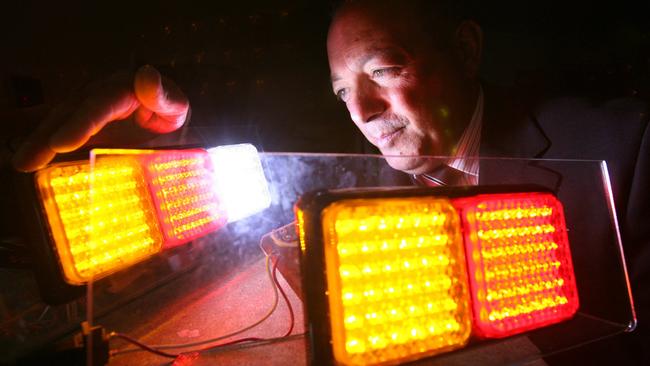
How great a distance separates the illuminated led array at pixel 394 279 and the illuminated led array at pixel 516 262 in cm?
4

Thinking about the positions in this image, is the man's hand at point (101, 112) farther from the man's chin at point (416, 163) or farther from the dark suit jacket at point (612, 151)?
the dark suit jacket at point (612, 151)

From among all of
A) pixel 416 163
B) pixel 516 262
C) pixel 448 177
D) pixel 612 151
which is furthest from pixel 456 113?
pixel 516 262

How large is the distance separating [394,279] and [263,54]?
74.1 inches

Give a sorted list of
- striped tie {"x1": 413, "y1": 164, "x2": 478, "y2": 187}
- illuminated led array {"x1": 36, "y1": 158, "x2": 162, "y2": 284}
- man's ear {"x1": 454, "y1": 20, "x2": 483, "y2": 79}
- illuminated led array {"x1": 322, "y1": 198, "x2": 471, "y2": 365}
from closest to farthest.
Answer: illuminated led array {"x1": 322, "y1": 198, "x2": 471, "y2": 365}, illuminated led array {"x1": 36, "y1": 158, "x2": 162, "y2": 284}, man's ear {"x1": 454, "y1": 20, "x2": 483, "y2": 79}, striped tie {"x1": 413, "y1": 164, "x2": 478, "y2": 187}

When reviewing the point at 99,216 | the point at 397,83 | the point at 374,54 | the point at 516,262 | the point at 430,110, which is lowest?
the point at 516,262

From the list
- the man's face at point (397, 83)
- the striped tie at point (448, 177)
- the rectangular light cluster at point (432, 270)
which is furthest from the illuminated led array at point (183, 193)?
the striped tie at point (448, 177)

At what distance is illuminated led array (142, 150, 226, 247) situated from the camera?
3.19 ft

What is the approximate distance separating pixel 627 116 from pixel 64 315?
1.97m

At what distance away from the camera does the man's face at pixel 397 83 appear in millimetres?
1314

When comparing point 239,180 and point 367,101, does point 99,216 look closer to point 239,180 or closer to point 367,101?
point 239,180

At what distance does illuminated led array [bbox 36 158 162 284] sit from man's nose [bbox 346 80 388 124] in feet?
2.91

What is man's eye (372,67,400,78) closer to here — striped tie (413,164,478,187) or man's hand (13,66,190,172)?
striped tie (413,164,478,187)

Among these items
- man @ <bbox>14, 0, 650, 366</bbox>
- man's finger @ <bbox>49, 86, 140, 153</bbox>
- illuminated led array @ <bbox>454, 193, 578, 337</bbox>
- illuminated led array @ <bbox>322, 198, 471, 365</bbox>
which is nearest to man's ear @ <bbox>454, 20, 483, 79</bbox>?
man @ <bbox>14, 0, 650, 366</bbox>

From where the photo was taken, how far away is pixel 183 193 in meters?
1.05
